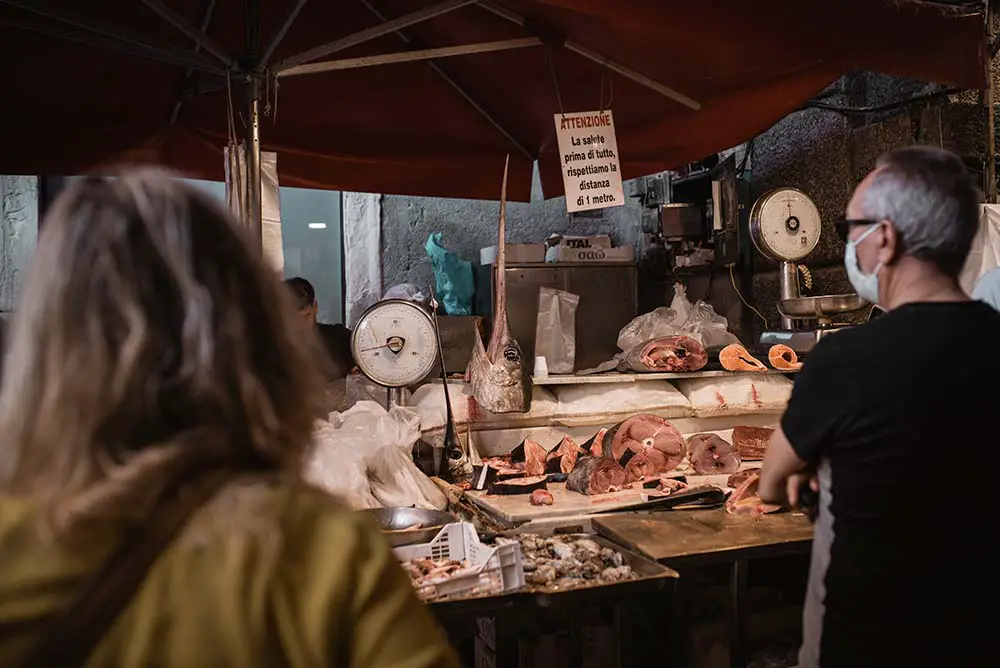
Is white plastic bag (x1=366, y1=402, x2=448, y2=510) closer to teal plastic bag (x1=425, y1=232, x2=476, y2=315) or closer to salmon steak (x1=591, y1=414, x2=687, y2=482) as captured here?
salmon steak (x1=591, y1=414, x2=687, y2=482)

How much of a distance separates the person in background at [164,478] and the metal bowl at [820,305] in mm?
4139

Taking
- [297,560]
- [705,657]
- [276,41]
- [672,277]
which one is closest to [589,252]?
[672,277]

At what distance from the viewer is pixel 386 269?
802 centimetres

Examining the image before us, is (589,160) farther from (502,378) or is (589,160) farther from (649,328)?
(649,328)

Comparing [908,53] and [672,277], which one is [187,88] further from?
[672,277]

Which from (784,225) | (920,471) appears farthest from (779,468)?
(784,225)

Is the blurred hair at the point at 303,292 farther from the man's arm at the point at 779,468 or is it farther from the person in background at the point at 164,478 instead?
the person in background at the point at 164,478

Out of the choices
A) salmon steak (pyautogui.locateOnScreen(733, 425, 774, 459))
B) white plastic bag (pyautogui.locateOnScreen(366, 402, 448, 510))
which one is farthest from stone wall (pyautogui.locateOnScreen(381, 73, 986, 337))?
white plastic bag (pyautogui.locateOnScreen(366, 402, 448, 510))

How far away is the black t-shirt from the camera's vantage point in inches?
66.8

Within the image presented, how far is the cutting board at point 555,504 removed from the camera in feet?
11.0

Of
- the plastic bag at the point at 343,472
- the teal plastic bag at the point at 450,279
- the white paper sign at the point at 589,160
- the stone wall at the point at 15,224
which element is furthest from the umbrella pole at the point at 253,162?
the stone wall at the point at 15,224

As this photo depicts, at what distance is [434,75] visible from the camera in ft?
15.2

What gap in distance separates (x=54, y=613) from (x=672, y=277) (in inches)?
285

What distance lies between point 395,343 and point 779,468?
7.49ft
